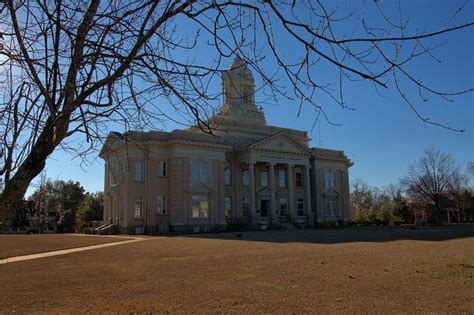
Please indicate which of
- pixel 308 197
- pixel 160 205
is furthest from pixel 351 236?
pixel 308 197

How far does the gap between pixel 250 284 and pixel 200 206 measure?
35920 mm

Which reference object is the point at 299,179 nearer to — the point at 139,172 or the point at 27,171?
the point at 139,172

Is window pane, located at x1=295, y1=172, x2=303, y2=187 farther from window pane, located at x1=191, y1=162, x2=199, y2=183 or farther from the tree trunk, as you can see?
the tree trunk

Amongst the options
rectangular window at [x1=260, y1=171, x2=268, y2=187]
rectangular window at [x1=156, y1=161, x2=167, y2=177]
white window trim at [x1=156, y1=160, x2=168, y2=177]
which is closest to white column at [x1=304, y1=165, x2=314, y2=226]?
rectangular window at [x1=260, y1=171, x2=268, y2=187]

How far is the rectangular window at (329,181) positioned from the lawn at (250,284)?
4016 cm

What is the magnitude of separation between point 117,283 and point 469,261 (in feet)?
38.4

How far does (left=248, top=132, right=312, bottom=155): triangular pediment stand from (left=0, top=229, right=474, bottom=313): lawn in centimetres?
3240

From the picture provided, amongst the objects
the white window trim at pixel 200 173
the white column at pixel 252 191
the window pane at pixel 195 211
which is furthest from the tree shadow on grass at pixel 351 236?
the white column at pixel 252 191

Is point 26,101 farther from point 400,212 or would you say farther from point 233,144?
point 400,212

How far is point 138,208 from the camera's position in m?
45.8

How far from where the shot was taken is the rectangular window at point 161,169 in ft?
152

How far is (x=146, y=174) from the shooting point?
45.4 m

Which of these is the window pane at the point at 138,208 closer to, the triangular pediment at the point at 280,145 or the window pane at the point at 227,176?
the window pane at the point at 227,176

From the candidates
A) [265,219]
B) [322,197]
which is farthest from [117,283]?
[322,197]
